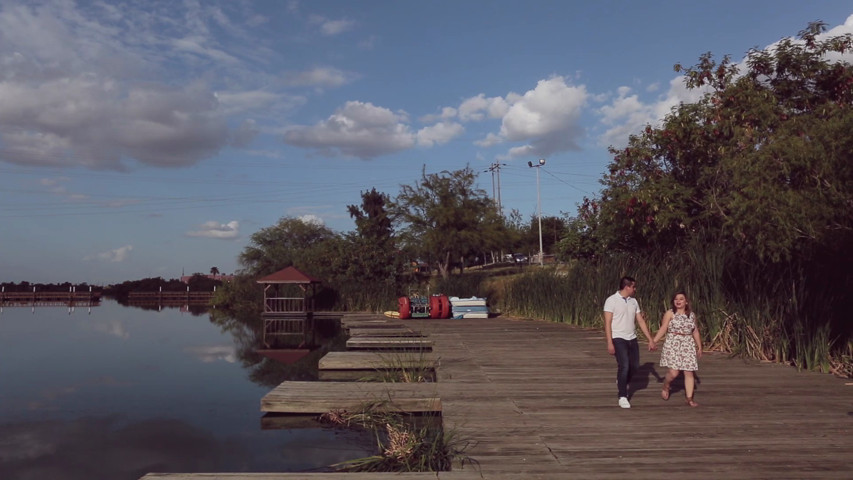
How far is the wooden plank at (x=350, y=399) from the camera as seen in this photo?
7039 mm

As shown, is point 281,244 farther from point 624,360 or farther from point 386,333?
point 624,360

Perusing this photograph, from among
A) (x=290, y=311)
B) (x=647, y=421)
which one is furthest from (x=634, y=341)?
(x=290, y=311)

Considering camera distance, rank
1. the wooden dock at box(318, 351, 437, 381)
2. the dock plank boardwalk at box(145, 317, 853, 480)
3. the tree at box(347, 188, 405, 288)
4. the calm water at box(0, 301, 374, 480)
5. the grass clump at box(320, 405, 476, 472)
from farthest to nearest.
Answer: the tree at box(347, 188, 405, 288) < the wooden dock at box(318, 351, 437, 381) < the calm water at box(0, 301, 374, 480) < the grass clump at box(320, 405, 476, 472) < the dock plank boardwalk at box(145, 317, 853, 480)

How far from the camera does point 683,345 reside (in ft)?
21.5

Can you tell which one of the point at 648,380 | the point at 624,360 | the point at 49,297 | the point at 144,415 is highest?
the point at 49,297

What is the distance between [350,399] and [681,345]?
11.9ft

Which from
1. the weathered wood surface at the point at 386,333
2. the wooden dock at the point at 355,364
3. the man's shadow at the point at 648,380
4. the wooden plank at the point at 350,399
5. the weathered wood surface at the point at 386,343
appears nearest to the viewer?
the wooden plank at the point at 350,399

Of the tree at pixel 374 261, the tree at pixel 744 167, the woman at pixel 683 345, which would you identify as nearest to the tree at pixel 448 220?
the tree at pixel 374 261

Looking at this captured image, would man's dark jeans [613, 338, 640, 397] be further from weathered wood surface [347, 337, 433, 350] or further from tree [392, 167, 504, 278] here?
tree [392, 167, 504, 278]

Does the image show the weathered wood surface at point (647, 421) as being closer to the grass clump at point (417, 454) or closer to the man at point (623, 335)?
the grass clump at point (417, 454)

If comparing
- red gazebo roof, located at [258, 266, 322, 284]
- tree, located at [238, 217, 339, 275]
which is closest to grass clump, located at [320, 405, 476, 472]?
red gazebo roof, located at [258, 266, 322, 284]

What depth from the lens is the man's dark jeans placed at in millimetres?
6391

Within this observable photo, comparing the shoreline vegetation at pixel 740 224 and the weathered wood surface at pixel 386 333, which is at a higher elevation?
the shoreline vegetation at pixel 740 224

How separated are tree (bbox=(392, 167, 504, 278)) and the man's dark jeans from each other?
98.4 ft
